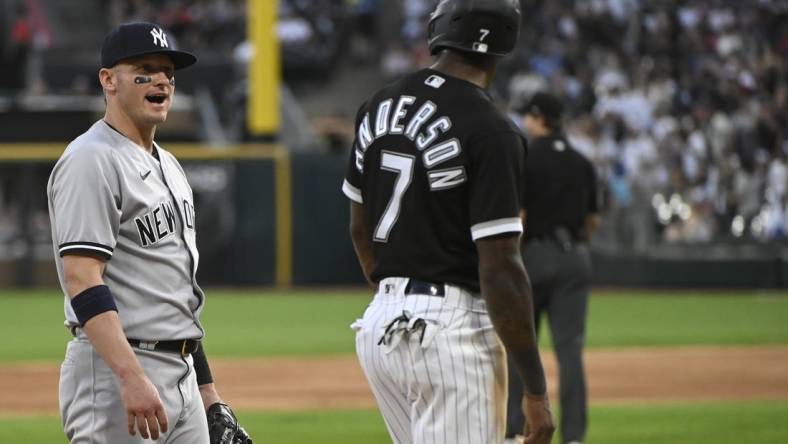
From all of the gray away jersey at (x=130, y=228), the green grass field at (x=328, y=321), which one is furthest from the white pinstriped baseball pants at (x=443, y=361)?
the green grass field at (x=328, y=321)

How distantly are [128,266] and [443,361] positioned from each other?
987 millimetres

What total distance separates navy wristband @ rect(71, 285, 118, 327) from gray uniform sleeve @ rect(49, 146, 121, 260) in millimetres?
112

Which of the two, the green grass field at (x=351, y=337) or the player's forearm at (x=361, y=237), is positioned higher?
the player's forearm at (x=361, y=237)

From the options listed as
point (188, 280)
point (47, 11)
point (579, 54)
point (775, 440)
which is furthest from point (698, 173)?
point (188, 280)

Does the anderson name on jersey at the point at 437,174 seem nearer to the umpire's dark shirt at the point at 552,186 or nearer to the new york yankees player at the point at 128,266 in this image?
the new york yankees player at the point at 128,266

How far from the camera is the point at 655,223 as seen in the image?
21078 millimetres

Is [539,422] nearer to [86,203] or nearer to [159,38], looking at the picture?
[86,203]

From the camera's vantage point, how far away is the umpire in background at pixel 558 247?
792 centimetres

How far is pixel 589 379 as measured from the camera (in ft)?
40.9

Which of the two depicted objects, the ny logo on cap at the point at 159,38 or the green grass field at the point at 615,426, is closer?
the ny logo on cap at the point at 159,38

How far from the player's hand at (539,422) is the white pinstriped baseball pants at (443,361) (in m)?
0.09

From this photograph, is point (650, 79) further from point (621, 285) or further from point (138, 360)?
point (138, 360)

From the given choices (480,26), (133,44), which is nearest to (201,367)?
(133,44)

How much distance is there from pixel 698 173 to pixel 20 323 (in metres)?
10.7
